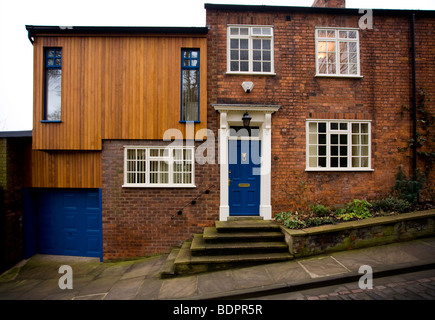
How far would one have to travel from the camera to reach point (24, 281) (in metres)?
5.25

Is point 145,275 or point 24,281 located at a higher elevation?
point 145,275

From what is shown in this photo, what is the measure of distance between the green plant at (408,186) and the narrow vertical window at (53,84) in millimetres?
10662

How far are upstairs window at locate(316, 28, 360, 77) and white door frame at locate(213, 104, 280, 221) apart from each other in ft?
7.58

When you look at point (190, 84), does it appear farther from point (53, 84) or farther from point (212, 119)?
point (53, 84)

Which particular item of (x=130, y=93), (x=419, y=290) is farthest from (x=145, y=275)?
(x=419, y=290)

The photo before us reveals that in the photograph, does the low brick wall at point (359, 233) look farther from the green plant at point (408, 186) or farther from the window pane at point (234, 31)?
the window pane at point (234, 31)

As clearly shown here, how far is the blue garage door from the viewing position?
6.35m

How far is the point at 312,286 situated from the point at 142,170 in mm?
5133

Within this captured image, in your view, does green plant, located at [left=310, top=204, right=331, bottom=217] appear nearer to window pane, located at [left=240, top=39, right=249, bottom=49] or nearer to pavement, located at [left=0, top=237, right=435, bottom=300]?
pavement, located at [left=0, top=237, right=435, bottom=300]

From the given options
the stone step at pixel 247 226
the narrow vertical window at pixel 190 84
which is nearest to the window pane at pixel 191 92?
the narrow vertical window at pixel 190 84

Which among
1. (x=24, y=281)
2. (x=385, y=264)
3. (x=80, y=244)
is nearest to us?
(x=385, y=264)

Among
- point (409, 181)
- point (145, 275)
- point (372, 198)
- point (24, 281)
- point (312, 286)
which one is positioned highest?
point (409, 181)
